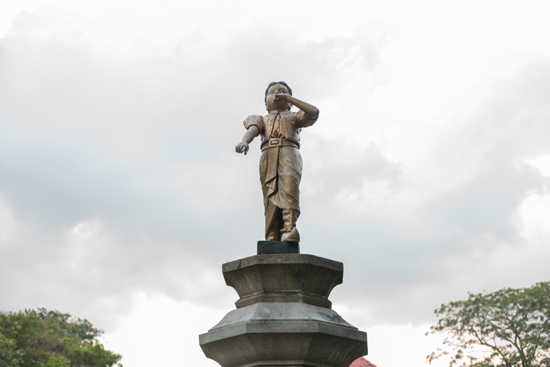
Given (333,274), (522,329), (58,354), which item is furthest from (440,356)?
(333,274)

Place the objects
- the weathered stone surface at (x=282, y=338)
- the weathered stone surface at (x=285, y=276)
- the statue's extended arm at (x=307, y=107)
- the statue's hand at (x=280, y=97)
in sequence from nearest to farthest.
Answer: the weathered stone surface at (x=282, y=338) → the weathered stone surface at (x=285, y=276) → the statue's extended arm at (x=307, y=107) → the statue's hand at (x=280, y=97)

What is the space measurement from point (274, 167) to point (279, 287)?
1.53 metres

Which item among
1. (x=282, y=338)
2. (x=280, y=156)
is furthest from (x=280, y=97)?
(x=282, y=338)

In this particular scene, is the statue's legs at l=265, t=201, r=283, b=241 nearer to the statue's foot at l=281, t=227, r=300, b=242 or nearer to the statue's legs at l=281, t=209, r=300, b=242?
the statue's legs at l=281, t=209, r=300, b=242

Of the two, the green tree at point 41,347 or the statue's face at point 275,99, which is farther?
the green tree at point 41,347

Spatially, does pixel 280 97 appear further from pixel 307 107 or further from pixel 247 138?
pixel 247 138

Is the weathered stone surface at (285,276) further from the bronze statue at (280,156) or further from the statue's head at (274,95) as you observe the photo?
the statue's head at (274,95)

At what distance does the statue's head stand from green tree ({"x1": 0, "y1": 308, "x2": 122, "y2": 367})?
2442 centimetres

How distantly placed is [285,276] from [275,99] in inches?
93.7

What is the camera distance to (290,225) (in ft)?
25.9

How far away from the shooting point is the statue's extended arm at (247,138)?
806 centimetres

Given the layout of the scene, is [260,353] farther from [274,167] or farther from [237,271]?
[274,167]

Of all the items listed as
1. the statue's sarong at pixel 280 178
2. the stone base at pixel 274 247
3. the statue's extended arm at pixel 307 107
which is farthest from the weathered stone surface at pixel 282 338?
the statue's extended arm at pixel 307 107

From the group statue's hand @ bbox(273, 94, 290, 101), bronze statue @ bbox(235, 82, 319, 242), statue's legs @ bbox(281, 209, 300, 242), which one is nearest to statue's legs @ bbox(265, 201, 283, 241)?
bronze statue @ bbox(235, 82, 319, 242)
